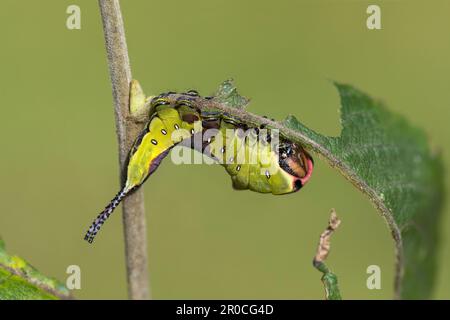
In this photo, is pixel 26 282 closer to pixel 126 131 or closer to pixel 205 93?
pixel 126 131

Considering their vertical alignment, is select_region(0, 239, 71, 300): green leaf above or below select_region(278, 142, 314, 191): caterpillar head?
below

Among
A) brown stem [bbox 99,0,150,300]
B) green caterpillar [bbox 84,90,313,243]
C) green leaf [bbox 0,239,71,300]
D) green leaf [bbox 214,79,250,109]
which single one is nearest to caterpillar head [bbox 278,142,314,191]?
green caterpillar [bbox 84,90,313,243]

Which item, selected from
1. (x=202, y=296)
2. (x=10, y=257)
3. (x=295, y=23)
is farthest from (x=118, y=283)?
(x=10, y=257)

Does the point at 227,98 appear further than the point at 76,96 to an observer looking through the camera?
No

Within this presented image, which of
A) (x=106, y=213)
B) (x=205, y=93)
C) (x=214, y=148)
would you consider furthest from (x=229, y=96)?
(x=205, y=93)

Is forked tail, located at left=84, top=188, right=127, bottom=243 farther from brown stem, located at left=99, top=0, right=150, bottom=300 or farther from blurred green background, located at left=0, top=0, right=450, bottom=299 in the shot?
blurred green background, located at left=0, top=0, right=450, bottom=299

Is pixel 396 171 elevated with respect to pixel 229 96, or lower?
lower

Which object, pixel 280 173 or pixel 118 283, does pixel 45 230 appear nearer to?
pixel 118 283
